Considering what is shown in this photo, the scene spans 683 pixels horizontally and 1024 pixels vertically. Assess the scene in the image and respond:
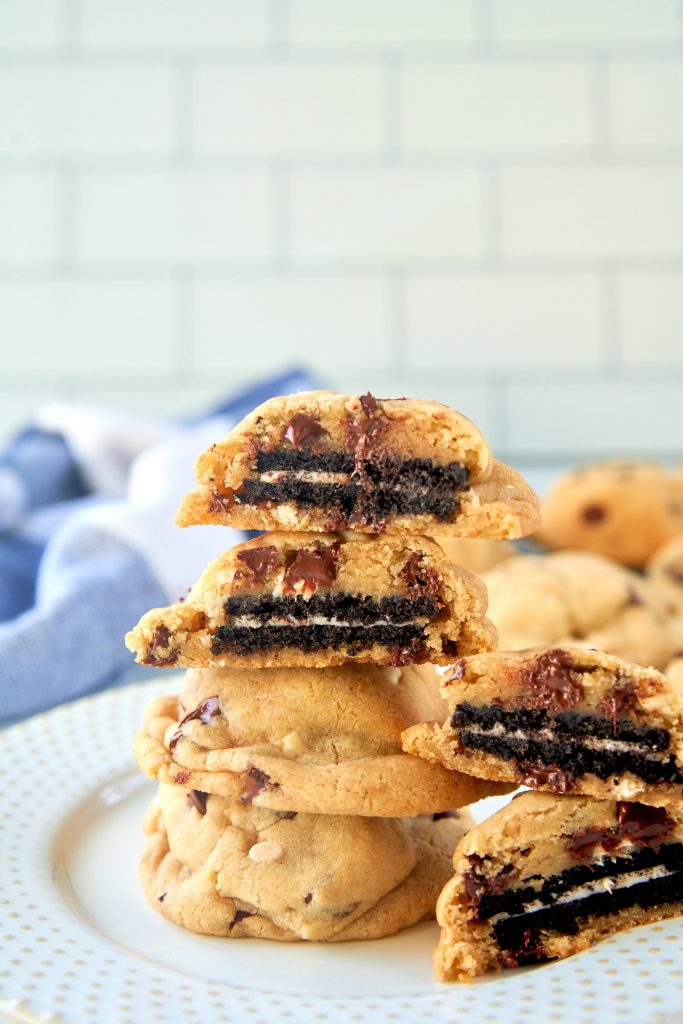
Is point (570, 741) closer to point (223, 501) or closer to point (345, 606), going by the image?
point (345, 606)

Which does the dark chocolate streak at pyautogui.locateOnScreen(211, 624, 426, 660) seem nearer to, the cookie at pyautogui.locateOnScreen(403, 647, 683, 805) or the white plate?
the cookie at pyautogui.locateOnScreen(403, 647, 683, 805)

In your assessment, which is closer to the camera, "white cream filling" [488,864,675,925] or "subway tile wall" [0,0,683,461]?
"white cream filling" [488,864,675,925]

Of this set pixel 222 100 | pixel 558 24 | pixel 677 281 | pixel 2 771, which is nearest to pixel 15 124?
pixel 222 100

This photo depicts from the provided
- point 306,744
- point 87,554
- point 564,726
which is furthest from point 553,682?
point 87,554

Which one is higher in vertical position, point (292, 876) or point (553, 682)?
point (553, 682)

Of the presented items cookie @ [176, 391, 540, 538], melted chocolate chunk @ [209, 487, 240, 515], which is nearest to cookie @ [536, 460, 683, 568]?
cookie @ [176, 391, 540, 538]

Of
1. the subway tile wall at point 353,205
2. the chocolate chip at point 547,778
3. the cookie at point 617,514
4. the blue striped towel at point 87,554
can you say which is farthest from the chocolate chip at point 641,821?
the subway tile wall at point 353,205
